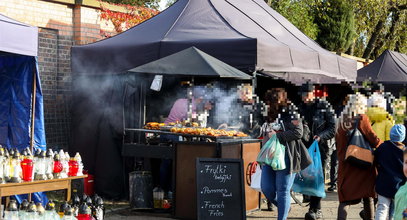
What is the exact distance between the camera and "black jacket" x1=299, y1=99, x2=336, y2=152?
863 cm

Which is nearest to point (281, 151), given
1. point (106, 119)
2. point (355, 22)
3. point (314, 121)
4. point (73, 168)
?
point (314, 121)

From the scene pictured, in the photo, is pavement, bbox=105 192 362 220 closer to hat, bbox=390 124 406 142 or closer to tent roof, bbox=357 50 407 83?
hat, bbox=390 124 406 142

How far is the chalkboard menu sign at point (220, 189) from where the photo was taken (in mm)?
7391

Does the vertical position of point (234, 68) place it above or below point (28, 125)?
above

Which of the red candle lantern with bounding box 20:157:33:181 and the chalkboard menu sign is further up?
the red candle lantern with bounding box 20:157:33:181

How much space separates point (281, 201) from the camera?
7.70 metres

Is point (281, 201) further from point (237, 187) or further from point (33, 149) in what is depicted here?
point (33, 149)

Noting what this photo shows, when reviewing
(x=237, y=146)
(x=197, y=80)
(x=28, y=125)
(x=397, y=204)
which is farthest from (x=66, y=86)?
(x=397, y=204)

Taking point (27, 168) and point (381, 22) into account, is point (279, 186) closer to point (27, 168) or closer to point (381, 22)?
point (27, 168)

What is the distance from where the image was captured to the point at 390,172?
270 inches

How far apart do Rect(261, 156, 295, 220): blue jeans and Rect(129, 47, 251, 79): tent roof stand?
1362 mm

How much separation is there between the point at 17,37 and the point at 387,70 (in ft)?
41.4

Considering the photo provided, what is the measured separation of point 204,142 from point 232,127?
4.13 feet

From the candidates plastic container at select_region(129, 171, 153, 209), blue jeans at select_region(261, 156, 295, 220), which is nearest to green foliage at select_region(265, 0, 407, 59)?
plastic container at select_region(129, 171, 153, 209)
